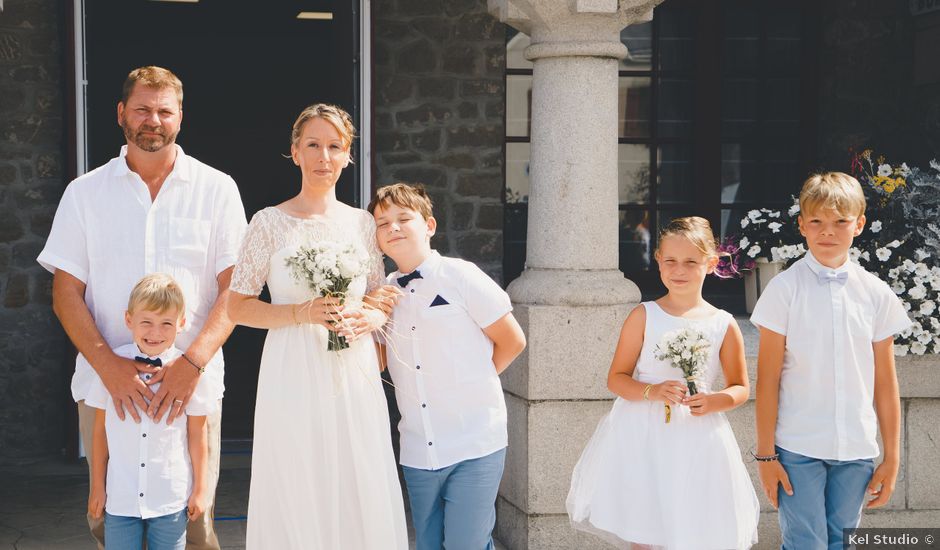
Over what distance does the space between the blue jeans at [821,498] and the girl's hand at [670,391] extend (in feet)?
1.38

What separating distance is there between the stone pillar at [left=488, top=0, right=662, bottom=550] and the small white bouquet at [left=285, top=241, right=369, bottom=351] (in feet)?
5.14

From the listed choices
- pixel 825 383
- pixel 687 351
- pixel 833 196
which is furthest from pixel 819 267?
pixel 687 351

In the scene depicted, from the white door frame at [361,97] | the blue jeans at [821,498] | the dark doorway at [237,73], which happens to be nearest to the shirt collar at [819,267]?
the blue jeans at [821,498]

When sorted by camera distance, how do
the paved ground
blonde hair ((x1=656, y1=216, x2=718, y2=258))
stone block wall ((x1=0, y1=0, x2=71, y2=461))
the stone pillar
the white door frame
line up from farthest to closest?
1. stone block wall ((x1=0, y1=0, x2=71, y2=461))
2. the white door frame
3. the paved ground
4. the stone pillar
5. blonde hair ((x1=656, y1=216, x2=718, y2=258))

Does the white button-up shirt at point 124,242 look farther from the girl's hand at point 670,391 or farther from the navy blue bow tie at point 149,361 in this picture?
the girl's hand at point 670,391

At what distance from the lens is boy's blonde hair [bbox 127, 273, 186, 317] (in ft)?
9.93

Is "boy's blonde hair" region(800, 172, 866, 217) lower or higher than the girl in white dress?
higher

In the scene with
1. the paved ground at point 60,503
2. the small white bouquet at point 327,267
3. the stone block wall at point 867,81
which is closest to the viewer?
the small white bouquet at point 327,267

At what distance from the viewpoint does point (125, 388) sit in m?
3.05

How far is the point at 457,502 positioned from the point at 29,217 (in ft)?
13.7

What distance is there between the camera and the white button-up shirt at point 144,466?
304 centimetres

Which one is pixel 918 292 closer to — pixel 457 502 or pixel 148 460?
pixel 457 502

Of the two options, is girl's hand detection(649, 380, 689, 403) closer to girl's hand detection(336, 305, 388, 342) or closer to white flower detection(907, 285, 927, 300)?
girl's hand detection(336, 305, 388, 342)

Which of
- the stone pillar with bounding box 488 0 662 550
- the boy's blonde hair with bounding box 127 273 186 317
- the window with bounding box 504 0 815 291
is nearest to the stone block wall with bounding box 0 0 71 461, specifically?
the window with bounding box 504 0 815 291
